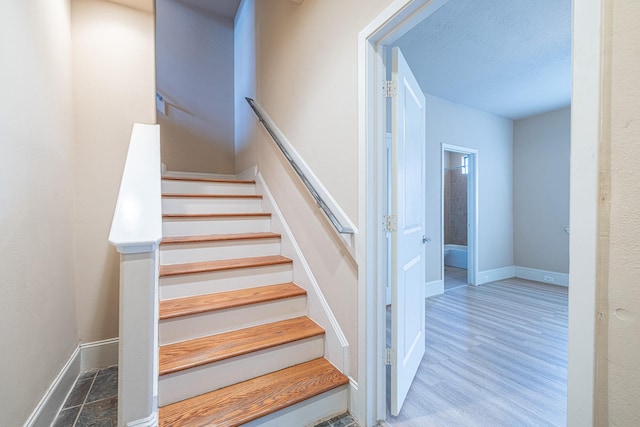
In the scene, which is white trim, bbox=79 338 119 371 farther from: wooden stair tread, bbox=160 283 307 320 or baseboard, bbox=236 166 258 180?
baseboard, bbox=236 166 258 180

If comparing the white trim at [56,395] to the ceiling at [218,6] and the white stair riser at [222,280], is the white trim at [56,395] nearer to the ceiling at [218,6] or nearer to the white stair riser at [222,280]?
the white stair riser at [222,280]

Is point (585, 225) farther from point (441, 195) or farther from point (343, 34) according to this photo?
point (441, 195)

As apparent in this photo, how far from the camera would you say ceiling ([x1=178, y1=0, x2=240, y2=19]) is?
3.78 metres

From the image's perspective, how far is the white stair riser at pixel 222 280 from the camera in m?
1.75

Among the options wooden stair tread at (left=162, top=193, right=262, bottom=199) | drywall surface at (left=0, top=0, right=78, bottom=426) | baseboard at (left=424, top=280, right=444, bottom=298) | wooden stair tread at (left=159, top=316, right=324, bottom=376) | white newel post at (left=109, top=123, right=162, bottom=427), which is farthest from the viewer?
baseboard at (left=424, top=280, right=444, bottom=298)

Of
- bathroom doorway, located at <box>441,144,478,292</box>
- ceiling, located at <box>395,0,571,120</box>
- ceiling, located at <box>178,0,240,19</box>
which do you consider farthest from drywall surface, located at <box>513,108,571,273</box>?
ceiling, located at <box>178,0,240,19</box>

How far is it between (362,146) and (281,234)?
1202mm

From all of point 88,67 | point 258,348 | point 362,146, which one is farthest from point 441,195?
point 88,67

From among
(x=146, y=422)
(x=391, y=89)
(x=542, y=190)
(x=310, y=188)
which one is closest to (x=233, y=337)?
(x=146, y=422)

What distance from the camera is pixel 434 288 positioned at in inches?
146

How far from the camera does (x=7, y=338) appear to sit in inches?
43.1

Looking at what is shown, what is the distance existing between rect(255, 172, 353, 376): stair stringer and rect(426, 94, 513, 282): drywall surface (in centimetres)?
226

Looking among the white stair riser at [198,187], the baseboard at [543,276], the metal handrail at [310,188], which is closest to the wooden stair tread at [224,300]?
the metal handrail at [310,188]

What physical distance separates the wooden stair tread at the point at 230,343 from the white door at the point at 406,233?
1.70ft
